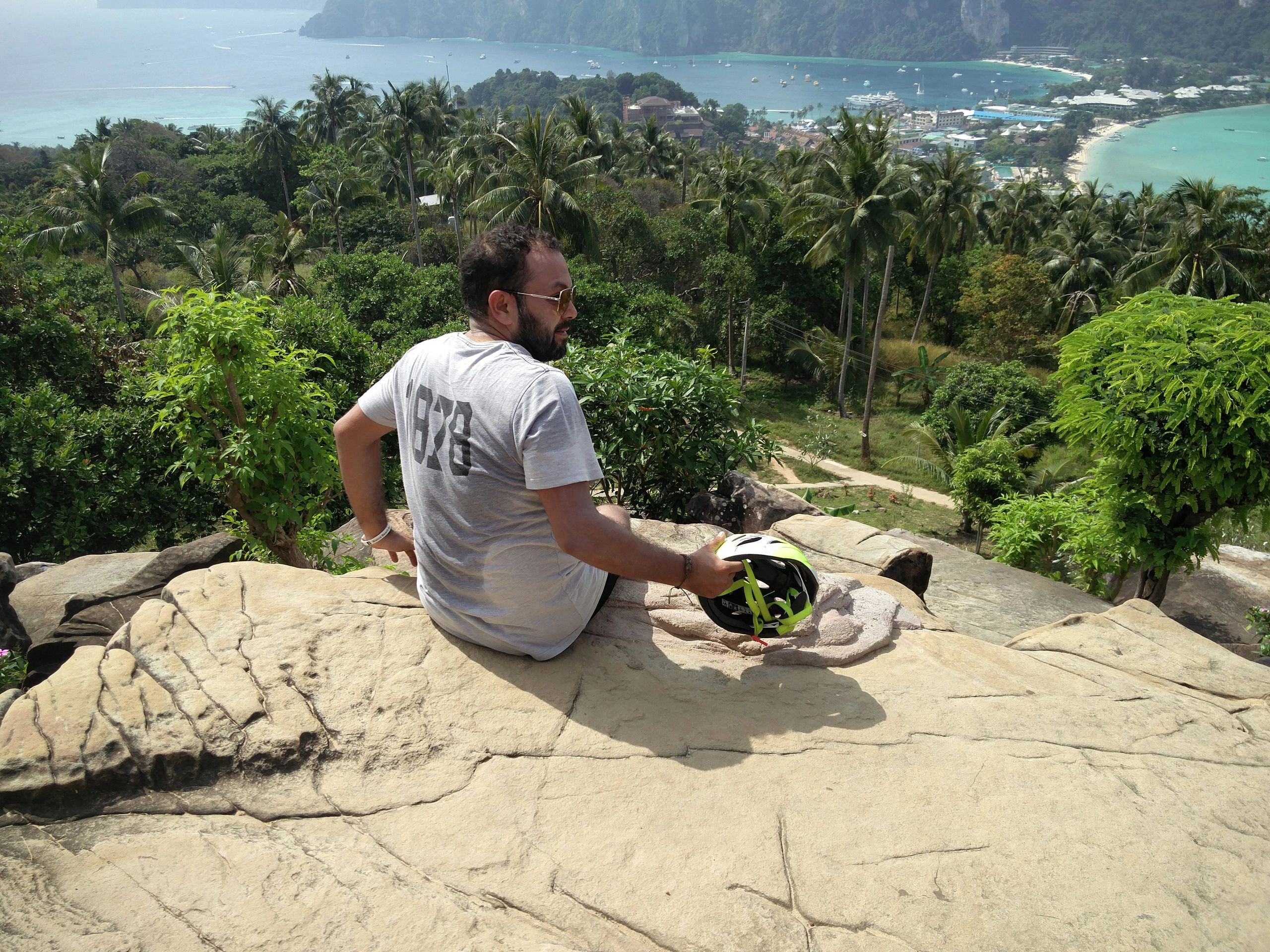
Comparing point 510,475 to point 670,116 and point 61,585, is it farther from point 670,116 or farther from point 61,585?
point 670,116

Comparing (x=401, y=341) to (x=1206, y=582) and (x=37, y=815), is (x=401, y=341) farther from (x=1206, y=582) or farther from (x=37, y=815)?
(x=37, y=815)

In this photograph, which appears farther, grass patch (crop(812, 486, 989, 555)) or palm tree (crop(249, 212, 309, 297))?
palm tree (crop(249, 212, 309, 297))

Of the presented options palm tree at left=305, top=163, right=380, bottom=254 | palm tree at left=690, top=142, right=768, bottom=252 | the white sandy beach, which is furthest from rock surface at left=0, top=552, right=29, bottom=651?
the white sandy beach

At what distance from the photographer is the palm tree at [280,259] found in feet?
89.4

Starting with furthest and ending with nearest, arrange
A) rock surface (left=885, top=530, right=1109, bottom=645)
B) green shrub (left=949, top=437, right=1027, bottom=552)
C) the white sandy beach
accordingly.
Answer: the white sandy beach, green shrub (left=949, top=437, right=1027, bottom=552), rock surface (left=885, top=530, right=1109, bottom=645)

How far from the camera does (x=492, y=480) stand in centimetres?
322

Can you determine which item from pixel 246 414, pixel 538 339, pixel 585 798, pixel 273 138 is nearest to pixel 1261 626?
pixel 585 798

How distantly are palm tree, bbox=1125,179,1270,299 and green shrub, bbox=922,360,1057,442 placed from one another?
20.7 feet

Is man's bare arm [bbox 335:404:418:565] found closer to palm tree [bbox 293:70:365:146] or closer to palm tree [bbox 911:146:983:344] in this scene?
palm tree [bbox 911:146:983:344]

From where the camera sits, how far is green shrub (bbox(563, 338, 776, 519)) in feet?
24.5

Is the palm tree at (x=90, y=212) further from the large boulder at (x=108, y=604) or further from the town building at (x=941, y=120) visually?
the town building at (x=941, y=120)

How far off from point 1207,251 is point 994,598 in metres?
29.4

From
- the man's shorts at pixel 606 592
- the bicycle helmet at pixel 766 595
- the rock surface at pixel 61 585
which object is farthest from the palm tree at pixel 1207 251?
the rock surface at pixel 61 585

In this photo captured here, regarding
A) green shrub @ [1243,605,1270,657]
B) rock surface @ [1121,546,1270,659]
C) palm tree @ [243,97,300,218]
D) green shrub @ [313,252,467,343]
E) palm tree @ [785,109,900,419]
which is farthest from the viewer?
palm tree @ [243,97,300,218]
